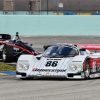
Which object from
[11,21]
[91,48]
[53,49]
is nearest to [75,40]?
[11,21]

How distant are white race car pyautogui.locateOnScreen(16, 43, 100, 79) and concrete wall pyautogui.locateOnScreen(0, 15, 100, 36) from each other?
87.5ft

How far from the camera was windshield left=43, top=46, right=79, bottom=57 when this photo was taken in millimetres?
15484

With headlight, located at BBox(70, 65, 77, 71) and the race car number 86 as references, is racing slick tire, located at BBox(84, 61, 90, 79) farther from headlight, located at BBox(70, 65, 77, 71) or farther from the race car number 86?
the race car number 86

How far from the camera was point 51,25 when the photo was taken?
141 feet

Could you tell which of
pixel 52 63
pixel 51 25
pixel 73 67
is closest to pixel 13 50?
pixel 52 63

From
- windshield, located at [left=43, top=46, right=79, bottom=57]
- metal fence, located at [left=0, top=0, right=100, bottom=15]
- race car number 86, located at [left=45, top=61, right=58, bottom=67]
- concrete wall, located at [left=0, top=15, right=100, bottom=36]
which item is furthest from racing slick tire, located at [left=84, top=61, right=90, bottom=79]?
metal fence, located at [left=0, top=0, right=100, bottom=15]

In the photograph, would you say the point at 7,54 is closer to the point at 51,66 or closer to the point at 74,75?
the point at 51,66

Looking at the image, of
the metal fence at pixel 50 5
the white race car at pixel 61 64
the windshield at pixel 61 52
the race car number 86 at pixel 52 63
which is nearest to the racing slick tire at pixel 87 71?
the white race car at pixel 61 64

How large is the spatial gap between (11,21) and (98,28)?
24.6ft

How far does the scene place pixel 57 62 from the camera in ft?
49.0

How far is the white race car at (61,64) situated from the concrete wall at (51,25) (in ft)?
87.5

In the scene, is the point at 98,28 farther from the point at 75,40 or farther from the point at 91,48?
the point at 91,48

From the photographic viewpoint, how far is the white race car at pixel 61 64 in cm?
1468

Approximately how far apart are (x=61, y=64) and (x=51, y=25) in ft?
92.3
